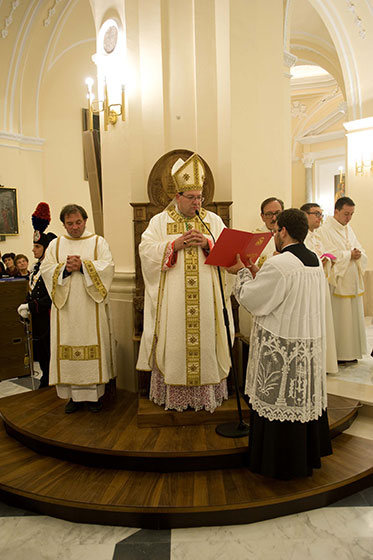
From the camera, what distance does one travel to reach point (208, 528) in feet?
8.64

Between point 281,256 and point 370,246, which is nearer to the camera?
point 281,256

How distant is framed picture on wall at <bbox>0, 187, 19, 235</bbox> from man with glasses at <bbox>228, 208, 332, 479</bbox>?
7308mm

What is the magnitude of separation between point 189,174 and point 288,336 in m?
1.44

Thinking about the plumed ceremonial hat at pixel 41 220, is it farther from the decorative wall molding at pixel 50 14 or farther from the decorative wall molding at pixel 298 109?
the decorative wall molding at pixel 298 109

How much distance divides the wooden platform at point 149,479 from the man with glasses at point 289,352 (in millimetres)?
210

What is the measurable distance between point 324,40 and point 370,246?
4.87 meters

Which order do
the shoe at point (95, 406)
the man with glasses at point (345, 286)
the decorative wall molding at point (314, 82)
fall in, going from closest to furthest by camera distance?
the shoe at point (95, 406) → the man with glasses at point (345, 286) → the decorative wall molding at point (314, 82)

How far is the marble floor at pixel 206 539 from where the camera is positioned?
243 cm

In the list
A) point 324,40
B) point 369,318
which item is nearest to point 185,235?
point 369,318

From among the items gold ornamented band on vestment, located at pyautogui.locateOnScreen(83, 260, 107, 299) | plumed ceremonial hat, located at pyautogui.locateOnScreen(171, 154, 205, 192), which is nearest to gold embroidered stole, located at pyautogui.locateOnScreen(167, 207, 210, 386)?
plumed ceremonial hat, located at pyautogui.locateOnScreen(171, 154, 205, 192)

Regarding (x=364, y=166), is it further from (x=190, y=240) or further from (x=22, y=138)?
(x=22, y=138)

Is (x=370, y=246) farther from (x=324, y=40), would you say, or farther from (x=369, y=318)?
(x=324, y=40)

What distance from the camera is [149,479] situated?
297 cm

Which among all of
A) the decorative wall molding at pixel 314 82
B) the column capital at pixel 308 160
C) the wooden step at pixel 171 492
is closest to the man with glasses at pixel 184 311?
the wooden step at pixel 171 492
